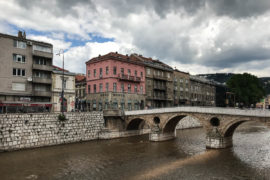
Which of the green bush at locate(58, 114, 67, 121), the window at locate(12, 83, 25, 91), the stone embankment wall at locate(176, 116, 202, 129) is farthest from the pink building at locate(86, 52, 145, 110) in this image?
the window at locate(12, 83, 25, 91)

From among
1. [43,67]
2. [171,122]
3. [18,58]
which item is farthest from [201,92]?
[18,58]

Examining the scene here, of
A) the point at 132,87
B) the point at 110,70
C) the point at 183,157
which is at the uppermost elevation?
the point at 110,70

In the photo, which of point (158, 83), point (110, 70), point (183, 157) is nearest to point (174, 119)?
point (183, 157)

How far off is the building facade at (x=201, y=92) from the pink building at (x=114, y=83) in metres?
27.5

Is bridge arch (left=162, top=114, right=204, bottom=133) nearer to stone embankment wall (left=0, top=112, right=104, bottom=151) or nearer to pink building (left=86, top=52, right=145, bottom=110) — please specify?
stone embankment wall (left=0, top=112, right=104, bottom=151)

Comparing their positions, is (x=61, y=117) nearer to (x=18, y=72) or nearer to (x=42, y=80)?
(x=42, y=80)

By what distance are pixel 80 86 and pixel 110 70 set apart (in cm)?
1474

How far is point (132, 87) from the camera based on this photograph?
2089 inches

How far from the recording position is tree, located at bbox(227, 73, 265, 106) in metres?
72.8

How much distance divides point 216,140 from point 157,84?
1276 inches

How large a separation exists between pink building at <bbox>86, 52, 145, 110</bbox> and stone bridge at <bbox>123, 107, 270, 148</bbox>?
759 cm

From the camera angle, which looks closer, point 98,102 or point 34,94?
point 34,94

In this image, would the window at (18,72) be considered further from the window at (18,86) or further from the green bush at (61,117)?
the green bush at (61,117)

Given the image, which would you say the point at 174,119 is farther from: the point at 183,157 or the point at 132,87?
the point at 132,87
